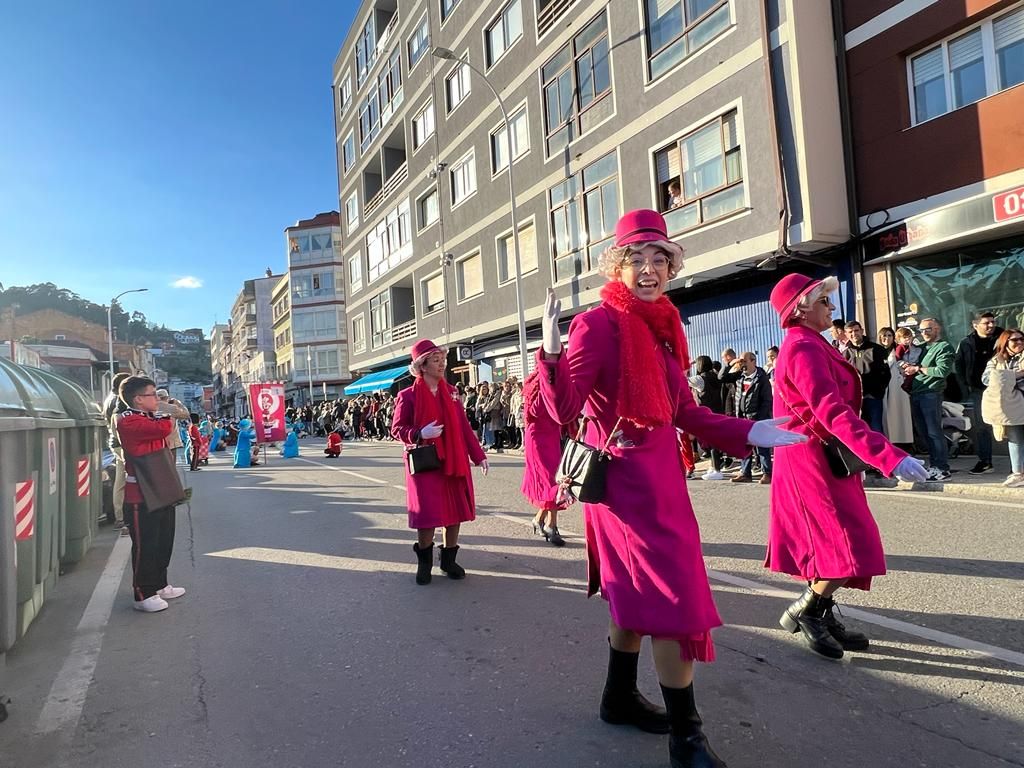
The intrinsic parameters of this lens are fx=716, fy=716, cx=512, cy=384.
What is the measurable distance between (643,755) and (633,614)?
0.62 m

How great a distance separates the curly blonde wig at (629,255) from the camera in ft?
8.90

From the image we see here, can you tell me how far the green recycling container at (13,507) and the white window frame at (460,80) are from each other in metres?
21.1

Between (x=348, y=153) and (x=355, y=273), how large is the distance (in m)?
6.42

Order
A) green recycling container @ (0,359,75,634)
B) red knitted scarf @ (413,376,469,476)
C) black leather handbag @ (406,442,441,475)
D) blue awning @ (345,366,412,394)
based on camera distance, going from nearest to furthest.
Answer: green recycling container @ (0,359,75,634), black leather handbag @ (406,442,441,475), red knitted scarf @ (413,376,469,476), blue awning @ (345,366,412,394)

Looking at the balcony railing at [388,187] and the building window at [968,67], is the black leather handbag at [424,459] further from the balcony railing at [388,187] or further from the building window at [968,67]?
the balcony railing at [388,187]

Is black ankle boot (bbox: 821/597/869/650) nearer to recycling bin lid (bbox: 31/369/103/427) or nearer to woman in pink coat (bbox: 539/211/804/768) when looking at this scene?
woman in pink coat (bbox: 539/211/804/768)

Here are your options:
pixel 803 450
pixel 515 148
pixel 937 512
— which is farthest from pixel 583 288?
pixel 803 450

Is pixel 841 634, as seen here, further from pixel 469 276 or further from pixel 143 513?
pixel 469 276

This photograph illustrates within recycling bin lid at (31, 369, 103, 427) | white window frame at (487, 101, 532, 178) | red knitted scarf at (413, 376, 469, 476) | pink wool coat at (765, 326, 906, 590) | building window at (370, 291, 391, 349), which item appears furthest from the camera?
building window at (370, 291, 391, 349)

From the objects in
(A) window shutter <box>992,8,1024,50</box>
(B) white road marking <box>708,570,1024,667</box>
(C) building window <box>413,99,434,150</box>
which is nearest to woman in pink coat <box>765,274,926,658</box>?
(B) white road marking <box>708,570,1024,667</box>

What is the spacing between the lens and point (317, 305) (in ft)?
200

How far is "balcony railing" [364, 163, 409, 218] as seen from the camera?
29203 mm

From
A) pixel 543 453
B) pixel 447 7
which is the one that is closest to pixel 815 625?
pixel 543 453

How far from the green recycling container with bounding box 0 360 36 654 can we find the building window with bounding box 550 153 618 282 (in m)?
13.3
